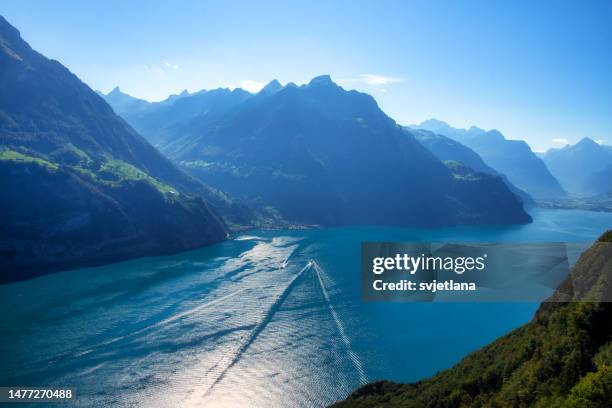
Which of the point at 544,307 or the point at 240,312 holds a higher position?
the point at 544,307

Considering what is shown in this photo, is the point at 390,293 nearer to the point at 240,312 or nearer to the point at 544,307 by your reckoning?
the point at 240,312

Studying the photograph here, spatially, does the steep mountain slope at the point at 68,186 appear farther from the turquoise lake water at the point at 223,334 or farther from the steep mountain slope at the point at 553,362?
the steep mountain slope at the point at 553,362

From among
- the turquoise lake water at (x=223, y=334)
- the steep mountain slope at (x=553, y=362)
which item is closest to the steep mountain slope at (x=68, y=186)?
the turquoise lake water at (x=223, y=334)

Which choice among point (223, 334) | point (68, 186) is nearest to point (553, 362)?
point (223, 334)

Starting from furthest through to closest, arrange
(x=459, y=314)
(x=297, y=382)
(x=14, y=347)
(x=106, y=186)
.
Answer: (x=106, y=186) → (x=459, y=314) → (x=14, y=347) → (x=297, y=382)

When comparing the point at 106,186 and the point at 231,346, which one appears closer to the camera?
the point at 231,346

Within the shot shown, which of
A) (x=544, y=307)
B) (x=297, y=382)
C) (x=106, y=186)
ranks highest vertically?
(x=106, y=186)

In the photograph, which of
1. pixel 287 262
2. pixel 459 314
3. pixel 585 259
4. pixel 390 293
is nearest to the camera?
pixel 585 259

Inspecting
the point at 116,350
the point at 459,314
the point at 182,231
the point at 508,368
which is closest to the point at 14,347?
the point at 116,350
